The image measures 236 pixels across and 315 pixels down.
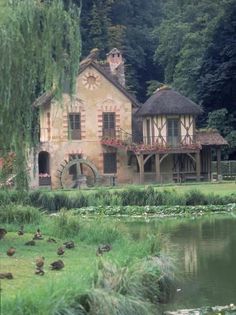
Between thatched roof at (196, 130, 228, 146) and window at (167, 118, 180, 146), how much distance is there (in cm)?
135

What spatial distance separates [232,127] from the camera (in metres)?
54.2

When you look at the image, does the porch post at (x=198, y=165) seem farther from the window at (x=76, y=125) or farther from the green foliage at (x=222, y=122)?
the window at (x=76, y=125)

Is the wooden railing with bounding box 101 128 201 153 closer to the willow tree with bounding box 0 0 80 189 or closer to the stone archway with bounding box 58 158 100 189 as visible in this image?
the stone archway with bounding box 58 158 100 189

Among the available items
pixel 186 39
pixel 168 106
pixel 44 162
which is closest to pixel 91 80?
pixel 168 106

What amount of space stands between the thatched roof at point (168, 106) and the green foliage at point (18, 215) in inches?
1046

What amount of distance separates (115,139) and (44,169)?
16.9 feet

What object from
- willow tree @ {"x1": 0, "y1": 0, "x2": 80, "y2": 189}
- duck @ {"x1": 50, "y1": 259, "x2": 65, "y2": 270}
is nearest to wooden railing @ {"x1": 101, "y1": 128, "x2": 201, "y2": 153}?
willow tree @ {"x1": 0, "y1": 0, "x2": 80, "y2": 189}

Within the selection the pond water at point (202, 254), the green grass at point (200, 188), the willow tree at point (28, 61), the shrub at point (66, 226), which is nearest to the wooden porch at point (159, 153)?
the green grass at point (200, 188)

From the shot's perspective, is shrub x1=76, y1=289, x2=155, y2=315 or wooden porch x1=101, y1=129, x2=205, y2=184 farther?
wooden porch x1=101, y1=129, x2=205, y2=184

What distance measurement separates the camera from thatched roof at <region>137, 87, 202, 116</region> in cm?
4784

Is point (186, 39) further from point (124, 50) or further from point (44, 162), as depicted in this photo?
point (44, 162)

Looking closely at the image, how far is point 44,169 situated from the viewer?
1938 inches

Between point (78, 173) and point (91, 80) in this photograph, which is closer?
point (78, 173)

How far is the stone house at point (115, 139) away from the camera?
155 ft
